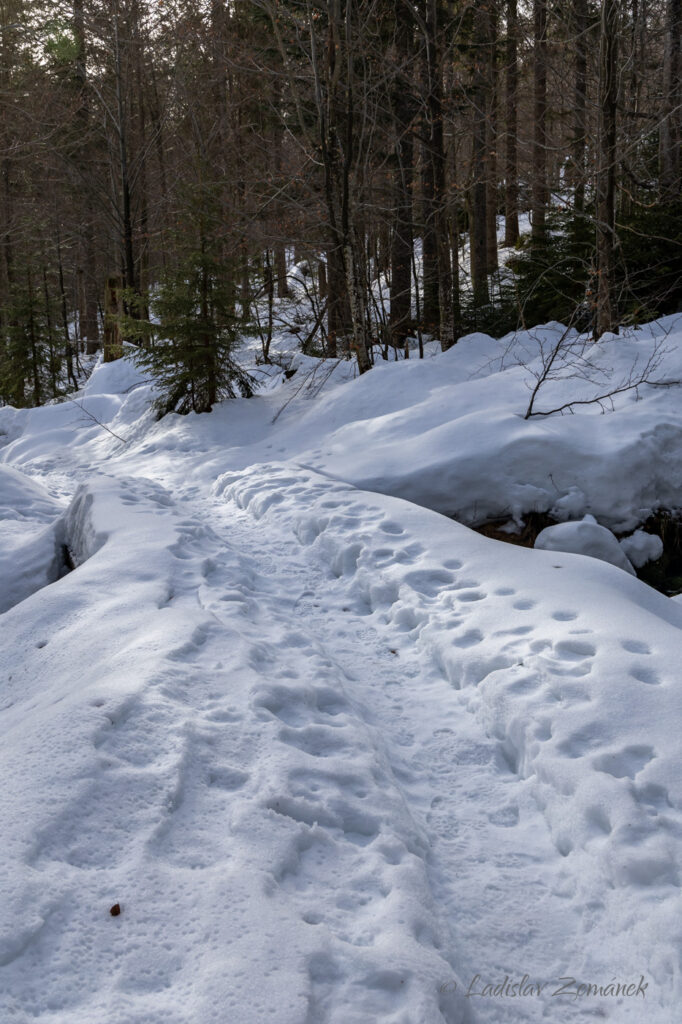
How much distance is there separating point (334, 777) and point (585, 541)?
3.85 meters

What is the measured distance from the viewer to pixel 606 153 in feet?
29.6

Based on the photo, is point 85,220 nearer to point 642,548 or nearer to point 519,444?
point 519,444

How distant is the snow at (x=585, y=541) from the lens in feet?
19.7

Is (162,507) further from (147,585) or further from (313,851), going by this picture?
(313,851)

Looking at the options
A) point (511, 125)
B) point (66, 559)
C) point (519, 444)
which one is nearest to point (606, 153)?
point (519, 444)

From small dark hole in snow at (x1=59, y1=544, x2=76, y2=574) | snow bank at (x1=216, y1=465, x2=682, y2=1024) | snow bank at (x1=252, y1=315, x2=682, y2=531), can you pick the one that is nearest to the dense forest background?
snow bank at (x1=252, y1=315, x2=682, y2=531)

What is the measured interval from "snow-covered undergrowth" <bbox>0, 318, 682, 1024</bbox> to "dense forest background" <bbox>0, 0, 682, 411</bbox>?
492 centimetres

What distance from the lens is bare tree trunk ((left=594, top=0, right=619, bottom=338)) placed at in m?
8.76

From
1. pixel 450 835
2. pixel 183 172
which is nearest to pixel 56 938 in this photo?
pixel 450 835

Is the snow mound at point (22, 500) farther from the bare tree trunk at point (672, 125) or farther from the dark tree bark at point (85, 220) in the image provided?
the dark tree bark at point (85, 220)

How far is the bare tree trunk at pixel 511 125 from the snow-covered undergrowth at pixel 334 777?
11790 mm

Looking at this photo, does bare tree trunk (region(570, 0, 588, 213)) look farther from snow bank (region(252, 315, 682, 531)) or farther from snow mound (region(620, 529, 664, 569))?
snow mound (region(620, 529, 664, 569))

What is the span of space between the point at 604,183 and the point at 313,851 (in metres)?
9.28

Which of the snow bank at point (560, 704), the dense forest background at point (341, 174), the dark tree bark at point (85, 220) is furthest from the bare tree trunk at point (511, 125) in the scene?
the snow bank at point (560, 704)
